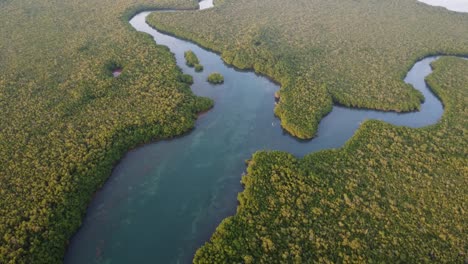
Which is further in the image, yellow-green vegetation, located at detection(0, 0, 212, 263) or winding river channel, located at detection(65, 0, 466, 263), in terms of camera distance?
winding river channel, located at detection(65, 0, 466, 263)

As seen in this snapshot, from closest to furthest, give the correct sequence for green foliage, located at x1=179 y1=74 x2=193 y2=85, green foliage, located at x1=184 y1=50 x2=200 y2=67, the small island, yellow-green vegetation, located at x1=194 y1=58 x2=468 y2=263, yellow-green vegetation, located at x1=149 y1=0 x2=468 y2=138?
yellow-green vegetation, located at x1=194 y1=58 x2=468 y2=263
yellow-green vegetation, located at x1=149 y1=0 x2=468 y2=138
green foliage, located at x1=179 y1=74 x2=193 y2=85
the small island
green foliage, located at x1=184 y1=50 x2=200 y2=67

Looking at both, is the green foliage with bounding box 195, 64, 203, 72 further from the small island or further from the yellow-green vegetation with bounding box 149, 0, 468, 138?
the yellow-green vegetation with bounding box 149, 0, 468, 138

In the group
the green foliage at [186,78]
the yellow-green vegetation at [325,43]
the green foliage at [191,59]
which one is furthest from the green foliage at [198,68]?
the yellow-green vegetation at [325,43]

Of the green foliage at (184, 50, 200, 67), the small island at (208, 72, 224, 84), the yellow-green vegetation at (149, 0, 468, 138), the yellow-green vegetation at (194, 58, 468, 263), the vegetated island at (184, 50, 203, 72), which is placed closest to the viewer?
the yellow-green vegetation at (194, 58, 468, 263)

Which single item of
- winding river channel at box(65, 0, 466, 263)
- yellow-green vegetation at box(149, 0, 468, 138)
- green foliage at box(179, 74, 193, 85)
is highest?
yellow-green vegetation at box(149, 0, 468, 138)

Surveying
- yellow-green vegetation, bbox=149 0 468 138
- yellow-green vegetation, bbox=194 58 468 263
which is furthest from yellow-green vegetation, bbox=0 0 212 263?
yellow-green vegetation, bbox=194 58 468 263

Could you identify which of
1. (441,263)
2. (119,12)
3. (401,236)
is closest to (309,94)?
(401,236)
